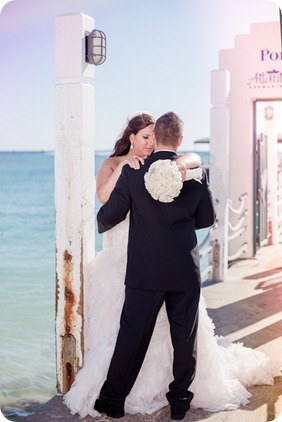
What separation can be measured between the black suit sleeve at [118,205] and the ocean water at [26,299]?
7.12ft

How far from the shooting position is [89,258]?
4090 millimetres

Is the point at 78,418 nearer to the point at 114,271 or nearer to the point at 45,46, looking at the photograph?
the point at 114,271

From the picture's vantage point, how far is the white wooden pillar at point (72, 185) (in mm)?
3889

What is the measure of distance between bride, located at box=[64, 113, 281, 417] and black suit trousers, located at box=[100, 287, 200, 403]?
0.10m

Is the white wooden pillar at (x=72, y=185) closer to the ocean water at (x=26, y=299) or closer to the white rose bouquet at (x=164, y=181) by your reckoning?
the white rose bouquet at (x=164, y=181)

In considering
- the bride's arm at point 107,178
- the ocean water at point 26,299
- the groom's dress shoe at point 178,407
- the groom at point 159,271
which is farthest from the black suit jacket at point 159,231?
the ocean water at point 26,299

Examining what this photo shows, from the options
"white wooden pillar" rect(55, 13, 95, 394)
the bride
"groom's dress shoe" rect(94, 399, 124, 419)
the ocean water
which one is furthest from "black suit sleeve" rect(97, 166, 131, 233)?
the ocean water

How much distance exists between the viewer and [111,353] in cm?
387

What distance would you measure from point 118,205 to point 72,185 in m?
0.40

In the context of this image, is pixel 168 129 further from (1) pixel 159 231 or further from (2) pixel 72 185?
(2) pixel 72 185

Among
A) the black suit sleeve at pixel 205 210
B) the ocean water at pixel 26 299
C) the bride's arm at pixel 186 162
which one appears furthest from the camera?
the ocean water at pixel 26 299

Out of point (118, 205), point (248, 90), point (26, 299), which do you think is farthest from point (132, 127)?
point (26, 299)

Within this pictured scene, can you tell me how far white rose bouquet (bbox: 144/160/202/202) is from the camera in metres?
3.48

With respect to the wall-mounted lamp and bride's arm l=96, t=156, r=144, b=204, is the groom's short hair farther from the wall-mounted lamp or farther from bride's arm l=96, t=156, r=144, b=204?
the wall-mounted lamp
